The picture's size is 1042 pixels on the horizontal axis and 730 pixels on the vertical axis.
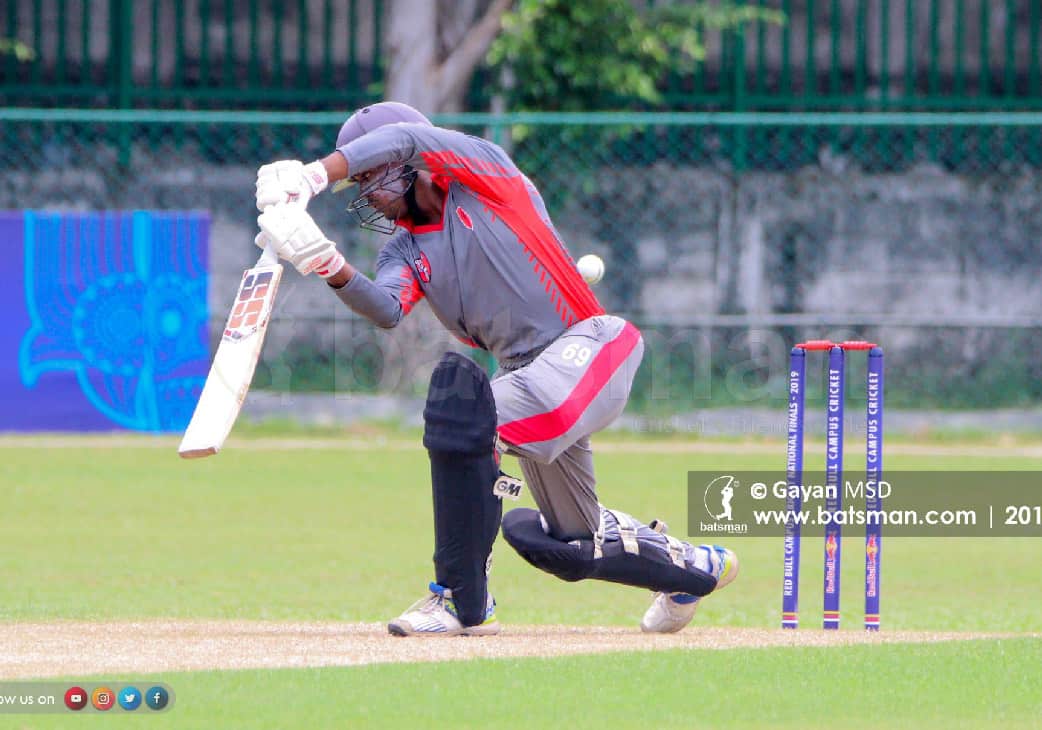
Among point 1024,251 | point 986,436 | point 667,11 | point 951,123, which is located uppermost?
point 667,11

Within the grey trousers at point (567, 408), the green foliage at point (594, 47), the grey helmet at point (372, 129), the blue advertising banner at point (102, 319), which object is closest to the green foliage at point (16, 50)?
the blue advertising banner at point (102, 319)

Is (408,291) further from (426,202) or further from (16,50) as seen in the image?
(16,50)

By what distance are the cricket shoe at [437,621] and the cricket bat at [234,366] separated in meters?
0.90

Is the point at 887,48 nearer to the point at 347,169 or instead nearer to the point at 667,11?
the point at 667,11

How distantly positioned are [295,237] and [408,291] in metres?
0.64

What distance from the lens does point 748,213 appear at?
14.0 metres

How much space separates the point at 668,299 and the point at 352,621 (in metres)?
7.56

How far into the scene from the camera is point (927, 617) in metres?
6.95

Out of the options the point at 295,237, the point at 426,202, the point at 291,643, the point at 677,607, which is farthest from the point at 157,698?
the point at 677,607

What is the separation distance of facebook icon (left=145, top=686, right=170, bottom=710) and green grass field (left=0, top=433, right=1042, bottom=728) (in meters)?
0.06

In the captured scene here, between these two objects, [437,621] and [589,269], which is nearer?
[437,621]

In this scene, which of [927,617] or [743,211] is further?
[743,211]

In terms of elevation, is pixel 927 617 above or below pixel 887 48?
below

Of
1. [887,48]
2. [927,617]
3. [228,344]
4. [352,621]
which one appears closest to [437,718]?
[228,344]
